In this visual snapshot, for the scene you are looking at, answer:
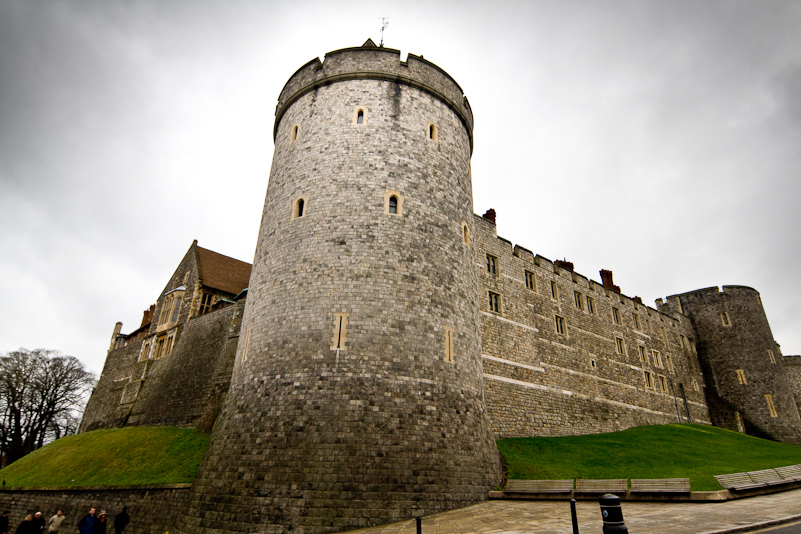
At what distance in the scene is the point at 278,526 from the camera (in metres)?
9.87

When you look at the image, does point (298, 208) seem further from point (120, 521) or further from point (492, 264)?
point (492, 264)

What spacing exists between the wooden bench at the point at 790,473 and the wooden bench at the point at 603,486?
16.1 ft

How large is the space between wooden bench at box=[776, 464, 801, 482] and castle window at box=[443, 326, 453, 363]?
9.72 meters

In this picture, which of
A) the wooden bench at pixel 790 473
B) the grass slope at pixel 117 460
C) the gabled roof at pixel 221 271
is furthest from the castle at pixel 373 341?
the wooden bench at pixel 790 473

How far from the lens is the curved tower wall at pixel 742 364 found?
32.4m

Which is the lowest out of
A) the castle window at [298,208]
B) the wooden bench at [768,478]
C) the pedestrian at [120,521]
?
the pedestrian at [120,521]

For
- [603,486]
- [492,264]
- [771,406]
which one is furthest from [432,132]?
[771,406]

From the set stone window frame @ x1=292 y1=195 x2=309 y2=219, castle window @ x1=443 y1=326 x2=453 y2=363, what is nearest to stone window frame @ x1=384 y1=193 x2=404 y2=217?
stone window frame @ x1=292 y1=195 x2=309 y2=219

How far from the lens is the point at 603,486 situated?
11.9m

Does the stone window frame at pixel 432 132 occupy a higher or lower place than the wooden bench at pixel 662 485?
higher

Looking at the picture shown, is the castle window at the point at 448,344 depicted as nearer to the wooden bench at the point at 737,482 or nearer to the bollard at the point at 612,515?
the wooden bench at the point at 737,482

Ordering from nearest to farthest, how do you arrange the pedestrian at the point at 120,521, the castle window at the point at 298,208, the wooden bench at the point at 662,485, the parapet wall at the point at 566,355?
the wooden bench at the point at 662,485
the pedestrian at the point at 120,521
the castle window at the point at 298,208
the parapet wall at the point at 566,355

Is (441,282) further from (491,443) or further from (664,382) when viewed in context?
(664,382)

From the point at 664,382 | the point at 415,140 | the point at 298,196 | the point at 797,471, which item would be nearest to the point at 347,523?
the point at 298,196
